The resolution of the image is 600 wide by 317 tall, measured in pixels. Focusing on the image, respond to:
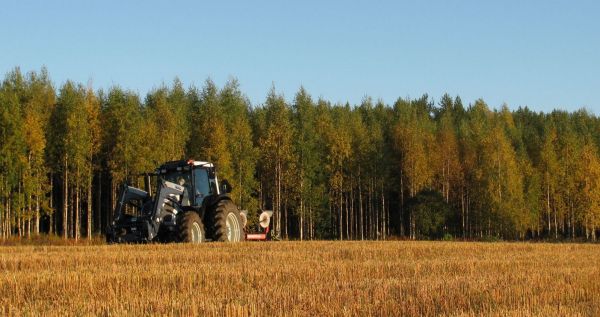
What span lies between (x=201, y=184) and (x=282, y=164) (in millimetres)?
29390

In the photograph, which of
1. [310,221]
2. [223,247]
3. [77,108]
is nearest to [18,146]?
[77,108]

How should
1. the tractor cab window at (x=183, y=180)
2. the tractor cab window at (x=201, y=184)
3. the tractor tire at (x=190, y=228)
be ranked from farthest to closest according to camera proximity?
1. the tractor cab window at (x=201, y=184)
2. the tractor cab window at (x=183, y=180)
3. the tractor tire at (x=190, y=228)

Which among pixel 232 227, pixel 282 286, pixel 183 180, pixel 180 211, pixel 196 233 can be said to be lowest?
pixel 282 286

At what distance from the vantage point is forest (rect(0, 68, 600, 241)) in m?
44.0

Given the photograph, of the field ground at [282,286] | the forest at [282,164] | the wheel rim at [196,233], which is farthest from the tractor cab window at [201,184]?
the forest at [282,164]

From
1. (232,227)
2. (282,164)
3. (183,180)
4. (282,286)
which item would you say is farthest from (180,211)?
(282,164)

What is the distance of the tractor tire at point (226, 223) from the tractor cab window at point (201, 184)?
0.61 meters

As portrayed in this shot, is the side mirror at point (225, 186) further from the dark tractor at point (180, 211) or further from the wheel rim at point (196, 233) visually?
the wheel rim at point (196, 233)

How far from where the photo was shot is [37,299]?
31.5ft

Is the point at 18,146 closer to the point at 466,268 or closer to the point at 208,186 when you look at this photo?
the point at 208,186

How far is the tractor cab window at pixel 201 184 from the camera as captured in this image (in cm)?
2317

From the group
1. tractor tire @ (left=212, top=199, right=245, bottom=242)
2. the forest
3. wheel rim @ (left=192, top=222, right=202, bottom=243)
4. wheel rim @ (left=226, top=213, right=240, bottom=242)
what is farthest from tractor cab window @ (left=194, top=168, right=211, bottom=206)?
the forest

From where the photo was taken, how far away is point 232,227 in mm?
23844

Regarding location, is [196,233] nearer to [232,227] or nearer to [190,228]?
[190,228]
